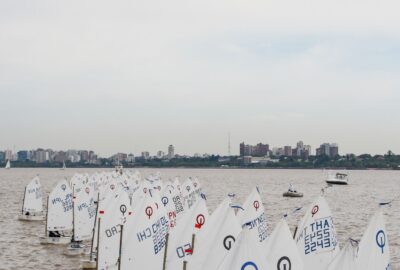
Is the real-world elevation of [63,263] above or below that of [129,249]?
below

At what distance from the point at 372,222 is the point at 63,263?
24.9m

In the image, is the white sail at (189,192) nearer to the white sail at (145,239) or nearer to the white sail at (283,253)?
the white sail at (145,239)

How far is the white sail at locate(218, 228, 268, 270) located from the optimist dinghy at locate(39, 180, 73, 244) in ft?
100

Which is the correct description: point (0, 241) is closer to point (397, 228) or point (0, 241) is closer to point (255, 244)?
point (397, 228)

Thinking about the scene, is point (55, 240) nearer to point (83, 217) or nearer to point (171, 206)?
point (83, 217)

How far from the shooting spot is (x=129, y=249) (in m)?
22.3

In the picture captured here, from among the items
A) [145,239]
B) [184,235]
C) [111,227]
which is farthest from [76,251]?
[184,235]

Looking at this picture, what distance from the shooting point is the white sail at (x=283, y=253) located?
16.1 meters

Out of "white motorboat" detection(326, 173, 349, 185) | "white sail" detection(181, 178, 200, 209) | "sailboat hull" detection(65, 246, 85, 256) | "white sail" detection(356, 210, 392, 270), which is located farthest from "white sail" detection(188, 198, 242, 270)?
"white motorboat" detection(326, 173, 349, 185)

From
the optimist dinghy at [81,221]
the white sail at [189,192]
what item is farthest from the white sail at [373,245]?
the white sail at [189,192]

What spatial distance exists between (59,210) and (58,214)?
1.01ft

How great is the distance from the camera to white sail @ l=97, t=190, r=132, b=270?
26.3 metres

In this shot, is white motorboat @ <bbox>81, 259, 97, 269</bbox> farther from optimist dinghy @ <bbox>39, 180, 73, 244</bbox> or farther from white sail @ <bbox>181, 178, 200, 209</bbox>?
white sail @ <bbox>181, 178, 200, 209</bbox>

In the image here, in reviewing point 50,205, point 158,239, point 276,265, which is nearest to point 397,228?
point 50,205
